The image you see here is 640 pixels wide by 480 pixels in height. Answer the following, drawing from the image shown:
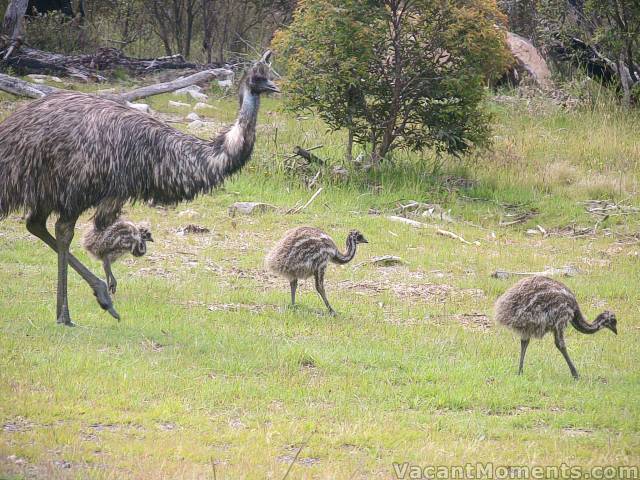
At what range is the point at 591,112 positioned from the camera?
1864cm

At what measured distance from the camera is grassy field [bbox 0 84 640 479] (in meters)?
6.33

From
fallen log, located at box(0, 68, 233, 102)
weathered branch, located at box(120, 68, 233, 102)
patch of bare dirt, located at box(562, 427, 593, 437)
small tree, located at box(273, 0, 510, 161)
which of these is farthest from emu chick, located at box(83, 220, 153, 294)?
weathered branch, located at box(120, 68, 233, 102)

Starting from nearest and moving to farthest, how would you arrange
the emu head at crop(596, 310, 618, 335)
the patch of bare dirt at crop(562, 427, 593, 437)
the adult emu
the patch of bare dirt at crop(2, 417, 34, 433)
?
the patch of bare dirt at crop(2, 417, 34, 433), the patch of bare dirt at crop(562, 427, 593, 437), the adult emu, the emu head at crop(596, 310, 618, 335)

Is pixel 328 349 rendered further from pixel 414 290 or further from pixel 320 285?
pixel 414 290

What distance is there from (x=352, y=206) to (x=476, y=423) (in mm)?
7642

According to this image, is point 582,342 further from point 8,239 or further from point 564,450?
point 8,239

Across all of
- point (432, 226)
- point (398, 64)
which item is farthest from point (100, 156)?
point (398, 64)

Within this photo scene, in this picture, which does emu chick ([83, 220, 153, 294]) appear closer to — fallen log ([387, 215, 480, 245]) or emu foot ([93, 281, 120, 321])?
emu foot ([93, 281, 120, 321])

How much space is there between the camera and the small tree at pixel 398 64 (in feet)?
49.1

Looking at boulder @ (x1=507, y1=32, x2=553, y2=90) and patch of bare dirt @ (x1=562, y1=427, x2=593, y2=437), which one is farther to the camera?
boulder @ (x1=507, y1=32, x2=553, y2=90)

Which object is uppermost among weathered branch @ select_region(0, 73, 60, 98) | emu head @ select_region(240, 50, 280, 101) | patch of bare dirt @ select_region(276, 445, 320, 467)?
emu head @ select_region(240, 50, 280, 101)

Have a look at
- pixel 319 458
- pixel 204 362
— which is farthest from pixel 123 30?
pixel 319 458

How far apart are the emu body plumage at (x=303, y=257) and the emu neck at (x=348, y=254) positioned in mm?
169

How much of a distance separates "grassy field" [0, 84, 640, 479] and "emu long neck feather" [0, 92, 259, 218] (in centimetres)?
108
